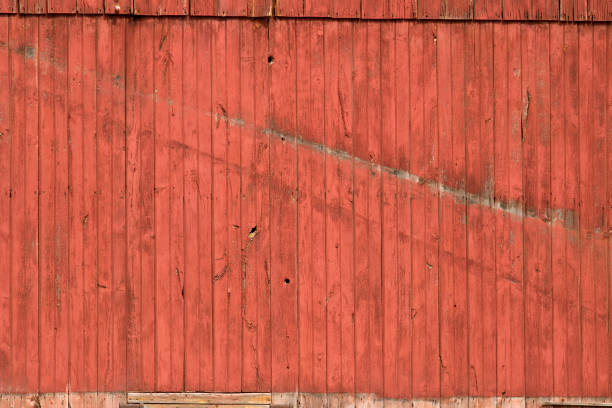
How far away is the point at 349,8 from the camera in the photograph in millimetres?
4430

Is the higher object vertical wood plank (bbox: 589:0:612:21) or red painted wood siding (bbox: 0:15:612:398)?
vertical wood plank (bbox: 589:0:612:21)

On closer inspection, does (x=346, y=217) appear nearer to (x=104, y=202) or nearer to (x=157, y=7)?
(x=104, y=202)

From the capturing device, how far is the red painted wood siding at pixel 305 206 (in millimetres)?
4402

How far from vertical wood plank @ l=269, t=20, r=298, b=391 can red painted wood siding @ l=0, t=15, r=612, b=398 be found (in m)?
0.01

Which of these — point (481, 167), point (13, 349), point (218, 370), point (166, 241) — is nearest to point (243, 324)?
point (218, 370)

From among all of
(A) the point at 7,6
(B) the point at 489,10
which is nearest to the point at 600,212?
(B) the point at 489,10

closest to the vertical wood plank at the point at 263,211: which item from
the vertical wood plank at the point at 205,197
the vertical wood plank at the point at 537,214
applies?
the vertical wood plank at the point at 205,197

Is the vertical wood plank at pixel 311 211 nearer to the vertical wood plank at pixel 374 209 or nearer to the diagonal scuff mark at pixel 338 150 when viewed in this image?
the diagonal scuff mark at pixel 338 150

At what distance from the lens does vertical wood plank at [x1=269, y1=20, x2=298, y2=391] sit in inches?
174

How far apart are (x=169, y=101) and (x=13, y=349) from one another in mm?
1886

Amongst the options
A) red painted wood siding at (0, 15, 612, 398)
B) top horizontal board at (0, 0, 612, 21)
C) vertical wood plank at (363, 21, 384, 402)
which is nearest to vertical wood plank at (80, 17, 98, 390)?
red painted wood siding at (0, 15, 612, 398)

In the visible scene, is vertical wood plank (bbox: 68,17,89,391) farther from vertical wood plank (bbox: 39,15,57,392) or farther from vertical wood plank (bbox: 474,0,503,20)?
vertical wood plank (bbox: 474,0,503,20)

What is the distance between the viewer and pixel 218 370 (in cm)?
443

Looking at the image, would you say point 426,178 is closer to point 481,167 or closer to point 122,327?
point 481,167
